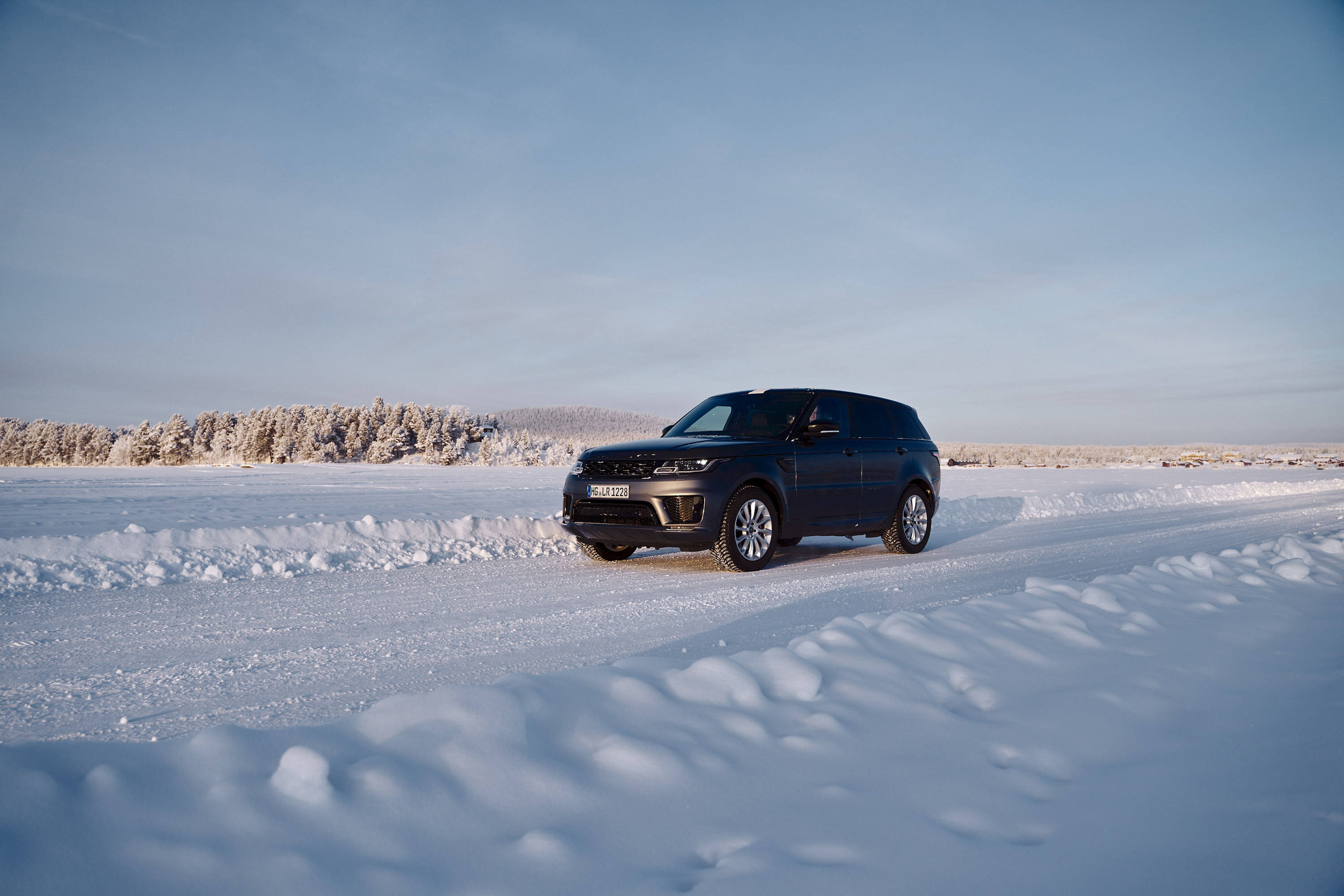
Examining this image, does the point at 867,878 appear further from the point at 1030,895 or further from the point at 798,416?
the point at 798,416

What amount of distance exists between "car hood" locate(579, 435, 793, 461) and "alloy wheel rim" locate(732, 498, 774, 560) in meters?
0.52

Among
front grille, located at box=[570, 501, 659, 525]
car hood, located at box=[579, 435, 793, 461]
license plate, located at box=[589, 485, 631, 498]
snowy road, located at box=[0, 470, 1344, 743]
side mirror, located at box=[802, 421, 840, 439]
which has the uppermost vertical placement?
side mirror, located at box=[802, 421, 840, 439]

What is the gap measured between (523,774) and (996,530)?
11563 mm

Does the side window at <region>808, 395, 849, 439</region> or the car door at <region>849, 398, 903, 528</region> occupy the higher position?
the side window at <region>808, 395, 849, 439</region>

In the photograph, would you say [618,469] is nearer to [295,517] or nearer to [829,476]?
[829,476]

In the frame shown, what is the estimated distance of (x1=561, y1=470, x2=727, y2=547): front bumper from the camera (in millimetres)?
7199

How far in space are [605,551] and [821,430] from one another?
2.57 meters

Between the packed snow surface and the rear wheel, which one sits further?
the rear wheel

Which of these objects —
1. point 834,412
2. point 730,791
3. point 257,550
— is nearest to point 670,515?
point 834,412

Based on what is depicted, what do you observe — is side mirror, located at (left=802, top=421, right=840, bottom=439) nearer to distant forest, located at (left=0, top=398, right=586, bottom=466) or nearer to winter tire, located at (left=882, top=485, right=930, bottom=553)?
winter tire, located at (left=882, top=485, right=930, bottom=553)

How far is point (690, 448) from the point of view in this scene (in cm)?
743

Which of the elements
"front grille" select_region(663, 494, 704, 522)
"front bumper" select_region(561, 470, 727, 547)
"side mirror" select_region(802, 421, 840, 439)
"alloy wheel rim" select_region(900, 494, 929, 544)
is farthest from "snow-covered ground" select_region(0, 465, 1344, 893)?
"alloy wheel rim" select_region(900, 494, 929, 544)

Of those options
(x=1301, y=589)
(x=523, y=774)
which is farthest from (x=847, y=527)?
(x=523, y=774)

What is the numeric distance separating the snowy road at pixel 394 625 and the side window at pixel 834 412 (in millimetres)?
1509
